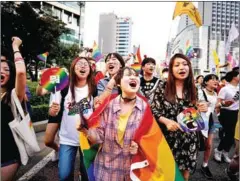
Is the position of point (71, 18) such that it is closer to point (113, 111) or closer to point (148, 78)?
point (148, 78)

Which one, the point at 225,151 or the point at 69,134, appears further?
the point at 225,151

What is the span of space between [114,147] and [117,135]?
94 millimetres

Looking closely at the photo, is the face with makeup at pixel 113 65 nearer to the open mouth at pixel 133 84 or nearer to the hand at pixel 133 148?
the open mouth at pixel 133 84

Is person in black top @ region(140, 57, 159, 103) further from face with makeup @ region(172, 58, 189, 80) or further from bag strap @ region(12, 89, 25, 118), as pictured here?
bag strap @ region(12, 89, 25, 118)

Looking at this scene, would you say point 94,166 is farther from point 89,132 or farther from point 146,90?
point 146,90

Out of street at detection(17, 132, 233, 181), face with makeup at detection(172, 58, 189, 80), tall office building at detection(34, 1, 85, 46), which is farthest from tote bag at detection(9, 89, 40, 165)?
tall office building at detection(34, 1, 85, 46)

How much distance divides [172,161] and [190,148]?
1.11 ft

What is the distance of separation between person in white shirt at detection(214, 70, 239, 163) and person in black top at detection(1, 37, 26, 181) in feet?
12.7

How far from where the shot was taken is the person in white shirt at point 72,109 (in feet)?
11.0

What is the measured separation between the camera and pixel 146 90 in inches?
191

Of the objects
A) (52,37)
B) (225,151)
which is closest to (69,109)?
(225,151)

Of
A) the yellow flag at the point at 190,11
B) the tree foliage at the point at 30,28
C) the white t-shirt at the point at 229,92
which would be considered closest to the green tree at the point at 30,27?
the tree foliage at the point at 30,28

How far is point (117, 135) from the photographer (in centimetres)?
265

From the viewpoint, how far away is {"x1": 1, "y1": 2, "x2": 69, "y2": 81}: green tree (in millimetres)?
20422
